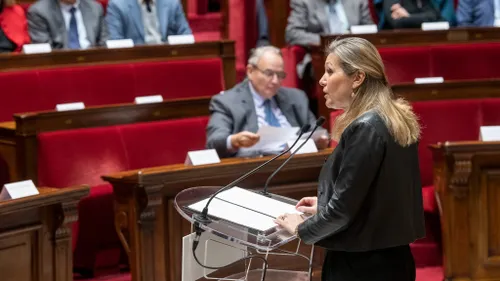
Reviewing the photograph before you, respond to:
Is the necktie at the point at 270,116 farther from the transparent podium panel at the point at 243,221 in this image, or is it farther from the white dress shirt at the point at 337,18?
the transparent podium panel at the point at 243,221

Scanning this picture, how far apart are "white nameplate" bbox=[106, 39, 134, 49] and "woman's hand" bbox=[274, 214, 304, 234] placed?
61.4 inches

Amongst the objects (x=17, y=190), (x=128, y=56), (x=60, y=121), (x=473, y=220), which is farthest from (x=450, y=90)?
(x=17, y=190)

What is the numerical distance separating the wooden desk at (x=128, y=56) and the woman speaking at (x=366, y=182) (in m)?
1.53

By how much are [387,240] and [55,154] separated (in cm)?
123

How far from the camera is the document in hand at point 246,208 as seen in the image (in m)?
1.15

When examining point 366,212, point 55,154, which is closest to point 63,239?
point 55,154

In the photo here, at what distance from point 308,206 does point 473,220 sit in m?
0.91

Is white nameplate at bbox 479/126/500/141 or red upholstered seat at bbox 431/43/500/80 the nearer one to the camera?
white nameplate at bbox 479/126/500/141

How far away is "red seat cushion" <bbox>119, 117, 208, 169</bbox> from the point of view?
2.23 meters

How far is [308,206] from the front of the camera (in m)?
1.20

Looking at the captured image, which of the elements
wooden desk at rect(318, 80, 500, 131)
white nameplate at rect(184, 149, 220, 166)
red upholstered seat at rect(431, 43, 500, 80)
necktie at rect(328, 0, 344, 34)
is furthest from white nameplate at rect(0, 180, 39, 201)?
necktie at rect(328, 0, 344, 34)

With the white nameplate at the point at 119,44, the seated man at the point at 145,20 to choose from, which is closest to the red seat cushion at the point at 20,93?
the white nameplate at the point at 119,44

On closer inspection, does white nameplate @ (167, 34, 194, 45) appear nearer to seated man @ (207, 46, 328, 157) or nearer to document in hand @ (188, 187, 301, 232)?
seated man @ (207, 46, 328, 157)

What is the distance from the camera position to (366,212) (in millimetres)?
1064
